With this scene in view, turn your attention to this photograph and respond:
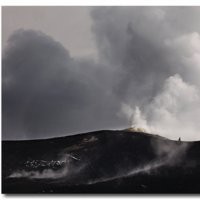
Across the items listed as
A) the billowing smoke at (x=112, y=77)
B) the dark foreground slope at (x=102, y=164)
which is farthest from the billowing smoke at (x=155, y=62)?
the dark foreground slope at (x=102, y=164)

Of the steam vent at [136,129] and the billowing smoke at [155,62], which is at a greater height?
the billowing smoke at [155,62]

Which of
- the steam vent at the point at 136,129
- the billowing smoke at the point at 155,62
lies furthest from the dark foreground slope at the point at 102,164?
the billowing smoke at the point at 155,62

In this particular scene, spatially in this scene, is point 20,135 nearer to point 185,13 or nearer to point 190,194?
point 190,194

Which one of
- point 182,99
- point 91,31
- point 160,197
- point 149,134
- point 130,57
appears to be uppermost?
point 91,31

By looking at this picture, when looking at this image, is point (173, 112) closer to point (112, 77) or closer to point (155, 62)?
point (155, 62)

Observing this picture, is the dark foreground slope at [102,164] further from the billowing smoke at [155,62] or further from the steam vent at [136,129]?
the billowing smoke at [155,62]

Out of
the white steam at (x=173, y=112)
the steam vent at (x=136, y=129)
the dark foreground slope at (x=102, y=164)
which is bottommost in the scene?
the dark foreground slope at (x=102, y=164)

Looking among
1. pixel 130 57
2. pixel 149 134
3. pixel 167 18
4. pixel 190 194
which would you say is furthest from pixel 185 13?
pixel 190 194

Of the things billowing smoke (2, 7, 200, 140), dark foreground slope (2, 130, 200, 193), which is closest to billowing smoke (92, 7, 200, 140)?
billowing smoke (2, 7, 200, 140)
